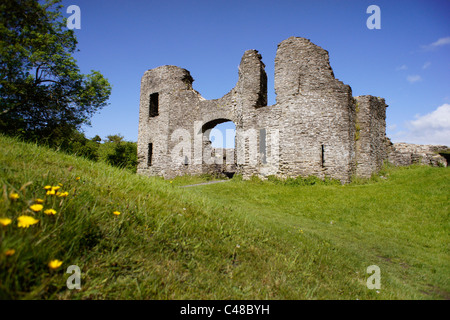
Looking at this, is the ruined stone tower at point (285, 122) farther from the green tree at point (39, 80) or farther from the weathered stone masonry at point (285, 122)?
the green tree at point (39, 80)

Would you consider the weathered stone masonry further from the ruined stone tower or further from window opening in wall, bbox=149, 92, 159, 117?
window opening in wall, bbox=149, 92, 159, 117

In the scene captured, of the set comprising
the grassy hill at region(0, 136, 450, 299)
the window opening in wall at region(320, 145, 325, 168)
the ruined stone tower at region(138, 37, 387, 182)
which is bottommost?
the grassy hill at region(0, 136, 450, 299)

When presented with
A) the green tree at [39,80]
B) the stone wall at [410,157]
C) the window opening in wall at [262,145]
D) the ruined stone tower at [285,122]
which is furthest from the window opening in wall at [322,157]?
the green tree at [39,80]

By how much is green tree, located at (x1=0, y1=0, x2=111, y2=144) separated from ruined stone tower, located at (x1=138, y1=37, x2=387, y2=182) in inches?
240

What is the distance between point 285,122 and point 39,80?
12472 mm

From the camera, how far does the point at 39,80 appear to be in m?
11.1

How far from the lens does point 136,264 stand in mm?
2201

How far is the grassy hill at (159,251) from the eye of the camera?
5.69 feet

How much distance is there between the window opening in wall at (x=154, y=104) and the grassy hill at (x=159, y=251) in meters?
16.2

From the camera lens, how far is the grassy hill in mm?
1733

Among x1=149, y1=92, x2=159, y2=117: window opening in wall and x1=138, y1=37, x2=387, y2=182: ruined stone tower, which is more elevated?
x1=149, y1=92, x2=159, y2=117: window opening in wall

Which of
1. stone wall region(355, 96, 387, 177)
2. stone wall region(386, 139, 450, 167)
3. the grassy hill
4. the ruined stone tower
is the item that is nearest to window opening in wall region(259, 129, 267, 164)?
the ruined stone tower

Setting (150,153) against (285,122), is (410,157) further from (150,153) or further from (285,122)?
(150,153)
